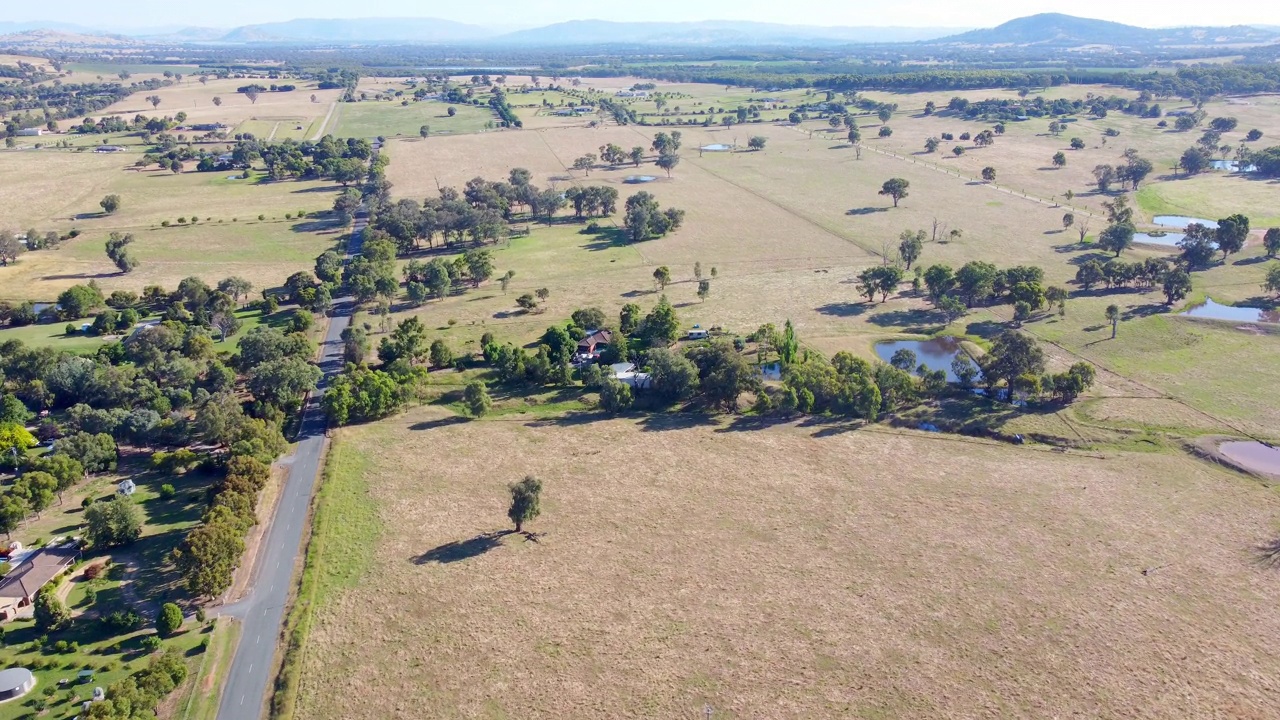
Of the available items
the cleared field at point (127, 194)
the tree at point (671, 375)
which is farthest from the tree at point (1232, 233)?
the cleared field at point (127, 194)

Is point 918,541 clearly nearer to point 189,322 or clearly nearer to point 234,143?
point 189,322

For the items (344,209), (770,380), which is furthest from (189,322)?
(770,380)

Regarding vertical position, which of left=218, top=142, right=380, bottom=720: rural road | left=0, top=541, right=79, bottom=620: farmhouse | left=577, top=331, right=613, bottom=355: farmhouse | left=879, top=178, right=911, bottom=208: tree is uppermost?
left=879, top=178, right=911, bottom=208: tree

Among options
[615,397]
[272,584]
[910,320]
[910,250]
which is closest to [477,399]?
[615,397]

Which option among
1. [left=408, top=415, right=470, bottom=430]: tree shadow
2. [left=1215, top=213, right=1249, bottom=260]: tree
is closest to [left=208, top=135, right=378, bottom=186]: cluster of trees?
[left=408, top=415, right=470, bottom=430]: tree shadow

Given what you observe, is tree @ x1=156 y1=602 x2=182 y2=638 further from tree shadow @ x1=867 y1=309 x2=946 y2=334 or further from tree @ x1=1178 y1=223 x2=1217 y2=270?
tree @ x1=1178 y1=223 x2=1217 y2=270

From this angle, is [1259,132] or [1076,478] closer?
[1076,478]

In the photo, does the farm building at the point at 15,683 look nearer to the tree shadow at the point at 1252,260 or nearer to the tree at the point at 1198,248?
the tree at the point at 1198,248
